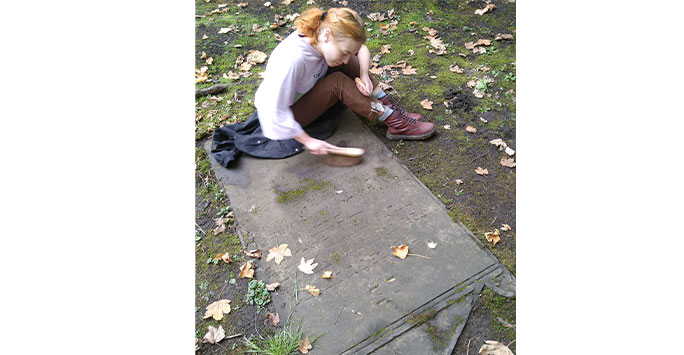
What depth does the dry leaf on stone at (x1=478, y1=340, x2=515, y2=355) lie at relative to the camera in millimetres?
2053

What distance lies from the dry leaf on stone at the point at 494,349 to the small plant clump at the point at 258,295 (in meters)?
1.22

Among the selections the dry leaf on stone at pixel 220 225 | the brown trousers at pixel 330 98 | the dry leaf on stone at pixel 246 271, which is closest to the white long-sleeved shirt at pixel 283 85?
the brown trousers at pixel 330 98

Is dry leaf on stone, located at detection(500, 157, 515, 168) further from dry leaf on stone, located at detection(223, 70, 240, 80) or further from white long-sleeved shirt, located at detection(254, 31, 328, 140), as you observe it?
dry leaf on stone, located at detection(223, 70, 240, 80)

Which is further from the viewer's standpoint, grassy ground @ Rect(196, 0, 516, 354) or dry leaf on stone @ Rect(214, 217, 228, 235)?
dry leaf on stone @ Rect(214, 217, 228, 235)

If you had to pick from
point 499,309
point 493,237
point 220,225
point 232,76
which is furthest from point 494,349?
point 232,76

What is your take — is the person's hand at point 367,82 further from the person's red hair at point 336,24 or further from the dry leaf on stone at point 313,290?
the dry leaf on stone at point 313,290

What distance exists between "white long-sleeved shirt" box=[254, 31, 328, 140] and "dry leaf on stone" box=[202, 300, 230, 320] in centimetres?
117

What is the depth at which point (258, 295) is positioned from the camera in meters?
2.39

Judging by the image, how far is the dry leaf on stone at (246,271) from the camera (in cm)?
249

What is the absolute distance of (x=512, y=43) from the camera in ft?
14.8

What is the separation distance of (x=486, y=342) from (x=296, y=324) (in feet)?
3.36

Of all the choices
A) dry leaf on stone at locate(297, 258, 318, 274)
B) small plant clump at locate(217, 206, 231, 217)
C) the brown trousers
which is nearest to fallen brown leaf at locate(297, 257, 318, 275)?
dry leaf on stone at locate(297, 258, 318, 274)

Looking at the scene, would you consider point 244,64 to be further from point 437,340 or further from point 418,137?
point 437,340

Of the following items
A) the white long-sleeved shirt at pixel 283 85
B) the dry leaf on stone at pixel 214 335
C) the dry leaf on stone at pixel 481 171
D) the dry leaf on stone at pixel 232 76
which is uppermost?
the white long-sleeved shirt at pixel 283 85
